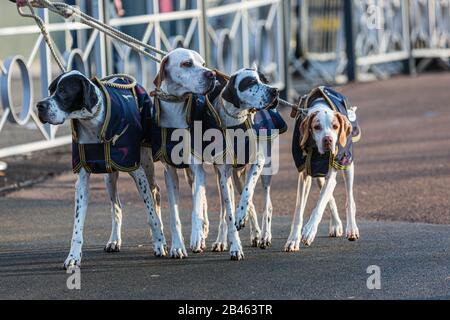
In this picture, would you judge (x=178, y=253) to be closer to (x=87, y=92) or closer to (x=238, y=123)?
(x=238, y=123)

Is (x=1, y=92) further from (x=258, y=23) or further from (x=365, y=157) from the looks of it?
(x=258, y=23)

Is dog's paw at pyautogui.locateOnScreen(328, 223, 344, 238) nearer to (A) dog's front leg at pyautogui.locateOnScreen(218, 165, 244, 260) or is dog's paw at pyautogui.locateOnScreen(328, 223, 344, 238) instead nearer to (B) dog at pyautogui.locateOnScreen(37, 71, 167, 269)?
(A) dog's front leg at pyautogui.locateOnScreen(218, 165, 244, 260)

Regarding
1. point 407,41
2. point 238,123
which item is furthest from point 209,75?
point 407,41

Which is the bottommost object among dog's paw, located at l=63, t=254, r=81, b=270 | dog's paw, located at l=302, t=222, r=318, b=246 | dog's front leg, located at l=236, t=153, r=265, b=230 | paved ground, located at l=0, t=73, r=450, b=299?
paved ground, located at l=0, t=73, r=450, b=299

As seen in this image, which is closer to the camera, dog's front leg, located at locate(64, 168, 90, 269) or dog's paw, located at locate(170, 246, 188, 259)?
dog's front leg, located at locate(64, 168, 90, 269)

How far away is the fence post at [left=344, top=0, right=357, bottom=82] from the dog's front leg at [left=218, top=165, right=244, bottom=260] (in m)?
13.8

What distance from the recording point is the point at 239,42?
61.2 feet

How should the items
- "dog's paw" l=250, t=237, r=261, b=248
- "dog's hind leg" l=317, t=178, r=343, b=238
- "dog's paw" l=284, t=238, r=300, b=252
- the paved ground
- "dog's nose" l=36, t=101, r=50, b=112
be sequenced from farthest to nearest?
"dog's hind leg" l=317, t=178, r=343, b=238, "dog's paw" l=250, t=237, r=261, b=248, "dog's paw" l=284, t=238, r=300, b=252, "dog's nose" l=36, t=101, r=50, b=112, the paved ground

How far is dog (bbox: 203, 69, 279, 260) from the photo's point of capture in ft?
26.3

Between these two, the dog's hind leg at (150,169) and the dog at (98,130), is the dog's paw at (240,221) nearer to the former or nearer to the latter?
the dog at (98,130)

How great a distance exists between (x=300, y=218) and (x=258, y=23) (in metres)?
11.0

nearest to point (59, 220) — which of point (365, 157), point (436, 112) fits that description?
point (365, 157)

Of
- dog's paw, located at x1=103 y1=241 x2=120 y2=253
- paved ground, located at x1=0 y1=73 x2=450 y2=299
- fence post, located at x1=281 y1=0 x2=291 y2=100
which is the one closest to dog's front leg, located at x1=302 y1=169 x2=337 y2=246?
paved ground, located at x1=0 y1=73 x2=450 y2=299

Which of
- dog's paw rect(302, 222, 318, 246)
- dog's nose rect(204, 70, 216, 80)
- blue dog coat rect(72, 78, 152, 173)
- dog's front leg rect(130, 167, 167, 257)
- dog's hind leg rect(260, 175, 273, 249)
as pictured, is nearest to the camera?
blue dog coat rect(72, 78, 152, 173)
